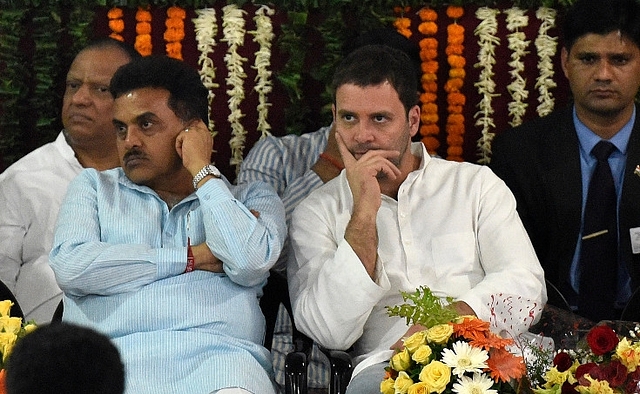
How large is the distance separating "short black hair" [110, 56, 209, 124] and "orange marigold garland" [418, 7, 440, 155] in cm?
151

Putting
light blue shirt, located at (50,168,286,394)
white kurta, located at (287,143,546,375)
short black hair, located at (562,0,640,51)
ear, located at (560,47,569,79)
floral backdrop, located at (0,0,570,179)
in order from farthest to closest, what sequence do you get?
floral backdrop, located at (0,0,570,179) → ear, located at (560,47,569,79) → short black hair, located at (562,0,640,51) → white kurta, located at (287,143,546,375) → light blue shirt, located at (50,168,286,394)

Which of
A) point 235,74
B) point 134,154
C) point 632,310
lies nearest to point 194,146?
point 134,154

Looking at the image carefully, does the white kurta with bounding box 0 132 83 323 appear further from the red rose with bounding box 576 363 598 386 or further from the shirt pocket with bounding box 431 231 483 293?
the red rose with bounding box 576 363 598 386

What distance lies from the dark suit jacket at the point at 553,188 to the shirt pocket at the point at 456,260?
81 centimetres

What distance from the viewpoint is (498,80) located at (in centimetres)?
516

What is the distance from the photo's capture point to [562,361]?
281cm

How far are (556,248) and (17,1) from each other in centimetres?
276

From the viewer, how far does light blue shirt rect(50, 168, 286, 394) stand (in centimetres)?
340

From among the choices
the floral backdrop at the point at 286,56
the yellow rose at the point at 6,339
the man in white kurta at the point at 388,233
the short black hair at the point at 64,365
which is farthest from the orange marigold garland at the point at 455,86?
the short black hair at the point at 64,365

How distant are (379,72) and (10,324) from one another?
1695 millimetres

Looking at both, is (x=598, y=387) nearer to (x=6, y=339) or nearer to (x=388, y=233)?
(x=388, y=233)

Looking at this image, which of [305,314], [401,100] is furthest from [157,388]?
[401,100]

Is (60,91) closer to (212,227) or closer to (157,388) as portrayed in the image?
(212,227)

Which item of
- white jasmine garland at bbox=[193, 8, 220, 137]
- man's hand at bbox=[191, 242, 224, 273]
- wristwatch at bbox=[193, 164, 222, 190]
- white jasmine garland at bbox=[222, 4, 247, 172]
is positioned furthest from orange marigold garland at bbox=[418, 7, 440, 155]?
man's hand at bbox=[191, 242, 224, 273]
